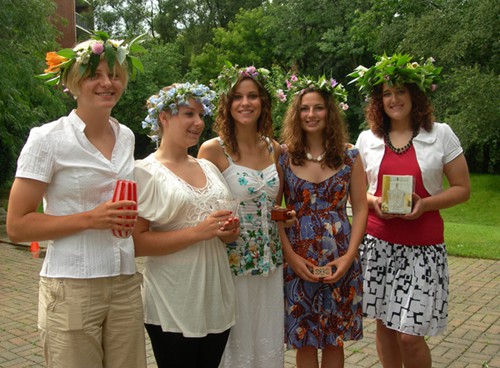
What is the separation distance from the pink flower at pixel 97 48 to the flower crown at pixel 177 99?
56 centimetres

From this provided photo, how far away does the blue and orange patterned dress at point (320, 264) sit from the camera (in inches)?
144

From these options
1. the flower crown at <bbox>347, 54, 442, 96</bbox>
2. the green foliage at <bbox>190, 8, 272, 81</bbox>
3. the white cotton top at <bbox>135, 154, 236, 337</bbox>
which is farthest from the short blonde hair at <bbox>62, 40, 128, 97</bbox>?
the green foliage at <bbox>190, 8, 272, 81</bbox>

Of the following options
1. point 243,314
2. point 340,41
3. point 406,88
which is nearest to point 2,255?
point 243,314

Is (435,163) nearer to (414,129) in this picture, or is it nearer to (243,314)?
(414,129)

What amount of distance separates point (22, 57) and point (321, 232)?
10.9 metres

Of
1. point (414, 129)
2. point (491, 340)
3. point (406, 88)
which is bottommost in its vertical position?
point (491, 340)

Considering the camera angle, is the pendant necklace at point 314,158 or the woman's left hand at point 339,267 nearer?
the woman's left hand at point 339,267

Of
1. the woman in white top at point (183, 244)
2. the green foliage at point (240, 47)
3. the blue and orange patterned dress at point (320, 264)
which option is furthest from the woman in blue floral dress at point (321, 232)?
the green foliage at point (240, 47)

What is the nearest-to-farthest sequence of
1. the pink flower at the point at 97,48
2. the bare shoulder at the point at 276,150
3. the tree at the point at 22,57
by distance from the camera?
the pink flower at the point at 97,48
the bare shoulder at the point at 276,150
the tree at the point at 22,57

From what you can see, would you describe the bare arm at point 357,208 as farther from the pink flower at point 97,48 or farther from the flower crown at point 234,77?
the pink flower at point 97,48

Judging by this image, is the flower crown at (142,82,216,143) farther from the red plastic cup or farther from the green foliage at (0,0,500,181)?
the green foliage at (0,0,500,181)

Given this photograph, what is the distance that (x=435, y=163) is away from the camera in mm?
3764

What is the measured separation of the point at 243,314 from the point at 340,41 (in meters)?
29.2

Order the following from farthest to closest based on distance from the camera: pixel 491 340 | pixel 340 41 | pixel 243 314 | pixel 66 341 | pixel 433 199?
1. pixel 340 41
2. pixel 491 340
3. pixel 433 199
4. pixel 243 314
5. pixel 66 341
